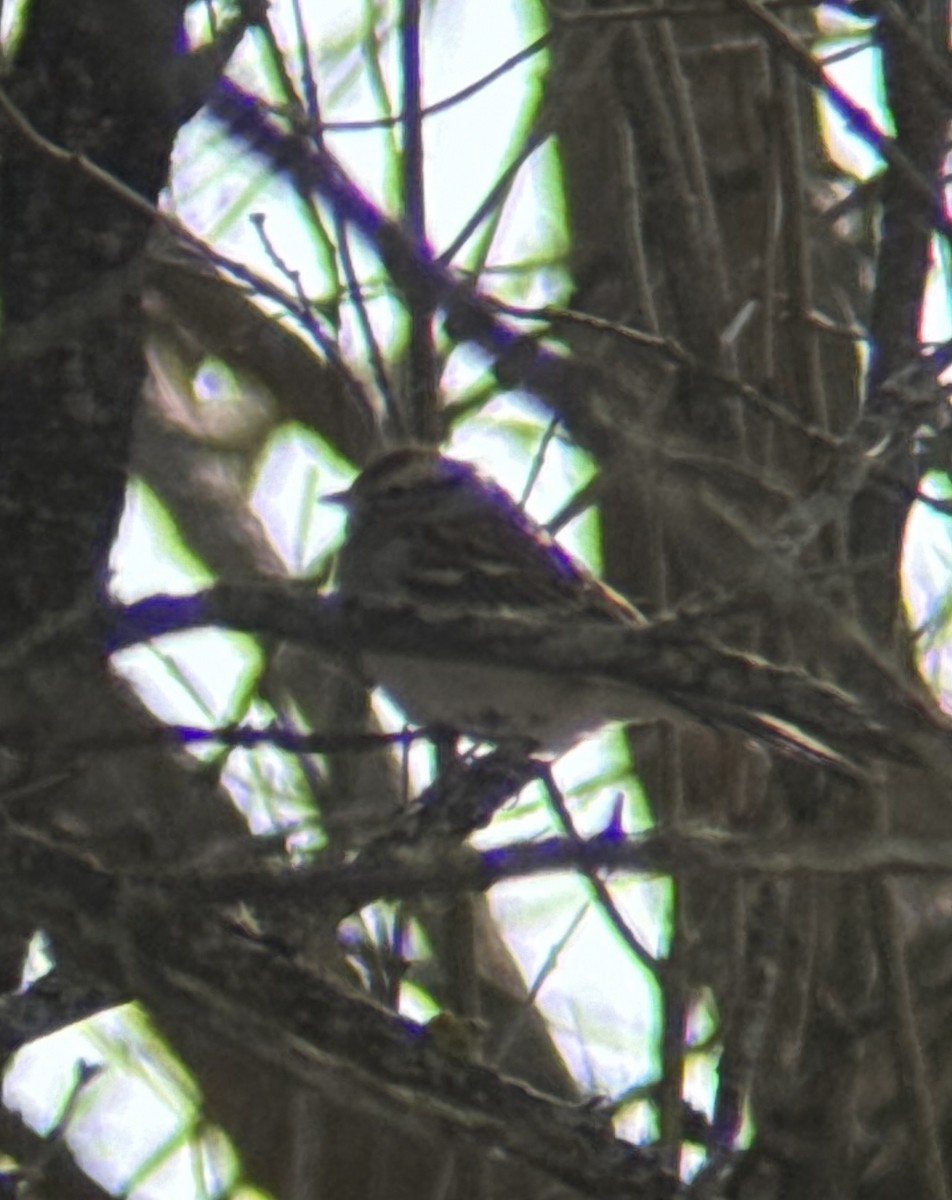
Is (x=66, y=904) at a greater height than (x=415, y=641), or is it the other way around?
(x=415, y=641)

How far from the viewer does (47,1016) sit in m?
3.83

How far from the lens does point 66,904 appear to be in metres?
3.17

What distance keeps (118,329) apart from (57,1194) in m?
2.08

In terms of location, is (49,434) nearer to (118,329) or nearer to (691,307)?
(118,329)

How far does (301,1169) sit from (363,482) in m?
2.00

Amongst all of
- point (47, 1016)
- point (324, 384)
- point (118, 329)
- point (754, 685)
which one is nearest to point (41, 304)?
point (118, 329)

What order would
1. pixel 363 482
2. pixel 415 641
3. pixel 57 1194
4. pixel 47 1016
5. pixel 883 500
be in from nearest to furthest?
pixel 415 641, pixel 47 1016, pixel 883 500, pixel 57 1194, pixel 363 482

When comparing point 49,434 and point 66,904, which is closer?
point 66,904

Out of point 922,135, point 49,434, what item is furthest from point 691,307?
point 49,434

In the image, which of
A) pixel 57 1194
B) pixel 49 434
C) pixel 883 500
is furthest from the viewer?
pixel 57 1194

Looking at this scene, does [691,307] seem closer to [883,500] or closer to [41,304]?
[883,500]

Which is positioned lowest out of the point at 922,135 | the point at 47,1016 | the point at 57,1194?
the point at 57,1194

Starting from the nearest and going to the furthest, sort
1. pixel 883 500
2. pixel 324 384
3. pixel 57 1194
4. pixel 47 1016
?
pixel 47 1016 → pixel 883 500 → pixel 57 1194 → pixel 324 384

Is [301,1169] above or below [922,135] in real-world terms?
below
